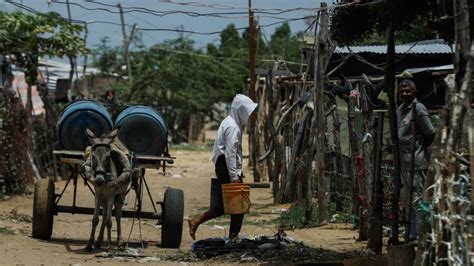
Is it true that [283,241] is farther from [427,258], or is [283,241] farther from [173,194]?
[427,258]

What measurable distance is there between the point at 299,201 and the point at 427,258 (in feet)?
32.1

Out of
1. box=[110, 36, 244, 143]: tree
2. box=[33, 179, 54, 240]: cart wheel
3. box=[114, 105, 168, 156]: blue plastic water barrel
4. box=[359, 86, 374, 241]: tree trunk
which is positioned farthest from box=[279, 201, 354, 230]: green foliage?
box=[110, 36, 244, 143]: tree

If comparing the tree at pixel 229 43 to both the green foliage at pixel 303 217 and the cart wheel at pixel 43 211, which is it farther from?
the cart wheel at pixel 43 211

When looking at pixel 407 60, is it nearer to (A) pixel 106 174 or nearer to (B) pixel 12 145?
(B) pixel 12 145

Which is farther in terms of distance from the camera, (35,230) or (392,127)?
(35,230)

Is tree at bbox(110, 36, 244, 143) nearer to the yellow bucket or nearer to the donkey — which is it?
the donkey

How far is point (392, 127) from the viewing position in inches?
367

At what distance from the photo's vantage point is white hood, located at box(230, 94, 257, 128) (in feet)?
38.0

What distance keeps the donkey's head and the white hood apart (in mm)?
1610

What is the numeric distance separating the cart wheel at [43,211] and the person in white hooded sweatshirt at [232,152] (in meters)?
2.13

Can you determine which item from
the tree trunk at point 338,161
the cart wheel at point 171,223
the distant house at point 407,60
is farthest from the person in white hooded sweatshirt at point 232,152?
the distant house at point 407,60

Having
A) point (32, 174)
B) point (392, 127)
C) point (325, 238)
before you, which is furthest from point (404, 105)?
point (32, 174)

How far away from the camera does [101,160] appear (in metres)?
11.0

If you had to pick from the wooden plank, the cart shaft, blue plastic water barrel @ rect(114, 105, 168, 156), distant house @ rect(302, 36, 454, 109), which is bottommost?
the cart shaft
